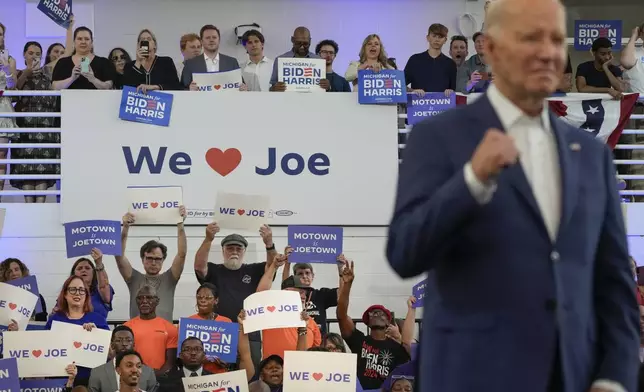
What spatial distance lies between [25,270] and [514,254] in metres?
6.88

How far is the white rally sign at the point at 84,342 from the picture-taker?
6.64 m

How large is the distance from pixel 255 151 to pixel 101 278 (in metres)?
2.14

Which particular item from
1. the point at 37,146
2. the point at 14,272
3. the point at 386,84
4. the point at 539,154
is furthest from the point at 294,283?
the point at 539,154

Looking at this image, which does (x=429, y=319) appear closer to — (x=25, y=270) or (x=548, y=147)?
(x=548, y=147)

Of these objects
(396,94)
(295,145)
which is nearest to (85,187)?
(295,145)

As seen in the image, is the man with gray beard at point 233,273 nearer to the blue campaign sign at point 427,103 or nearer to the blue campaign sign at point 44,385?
the blue campaign sign at point 44,385

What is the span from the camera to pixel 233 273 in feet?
24.9

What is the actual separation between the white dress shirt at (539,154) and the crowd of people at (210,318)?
4.94 m

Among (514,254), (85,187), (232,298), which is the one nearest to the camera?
(514,254)

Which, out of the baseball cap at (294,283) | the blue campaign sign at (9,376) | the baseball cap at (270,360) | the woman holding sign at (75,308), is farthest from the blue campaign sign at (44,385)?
the baseball cap at (294,283)

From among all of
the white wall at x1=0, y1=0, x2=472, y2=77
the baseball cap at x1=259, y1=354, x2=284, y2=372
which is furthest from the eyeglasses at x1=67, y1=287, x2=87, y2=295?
the white wall at x1=0, y1=0, x2=472, y2=77

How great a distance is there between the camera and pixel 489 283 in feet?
5.45

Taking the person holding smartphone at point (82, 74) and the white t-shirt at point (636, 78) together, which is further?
the white t-shirt at point (636, 78)

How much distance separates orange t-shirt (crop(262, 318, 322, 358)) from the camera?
7.11 m
